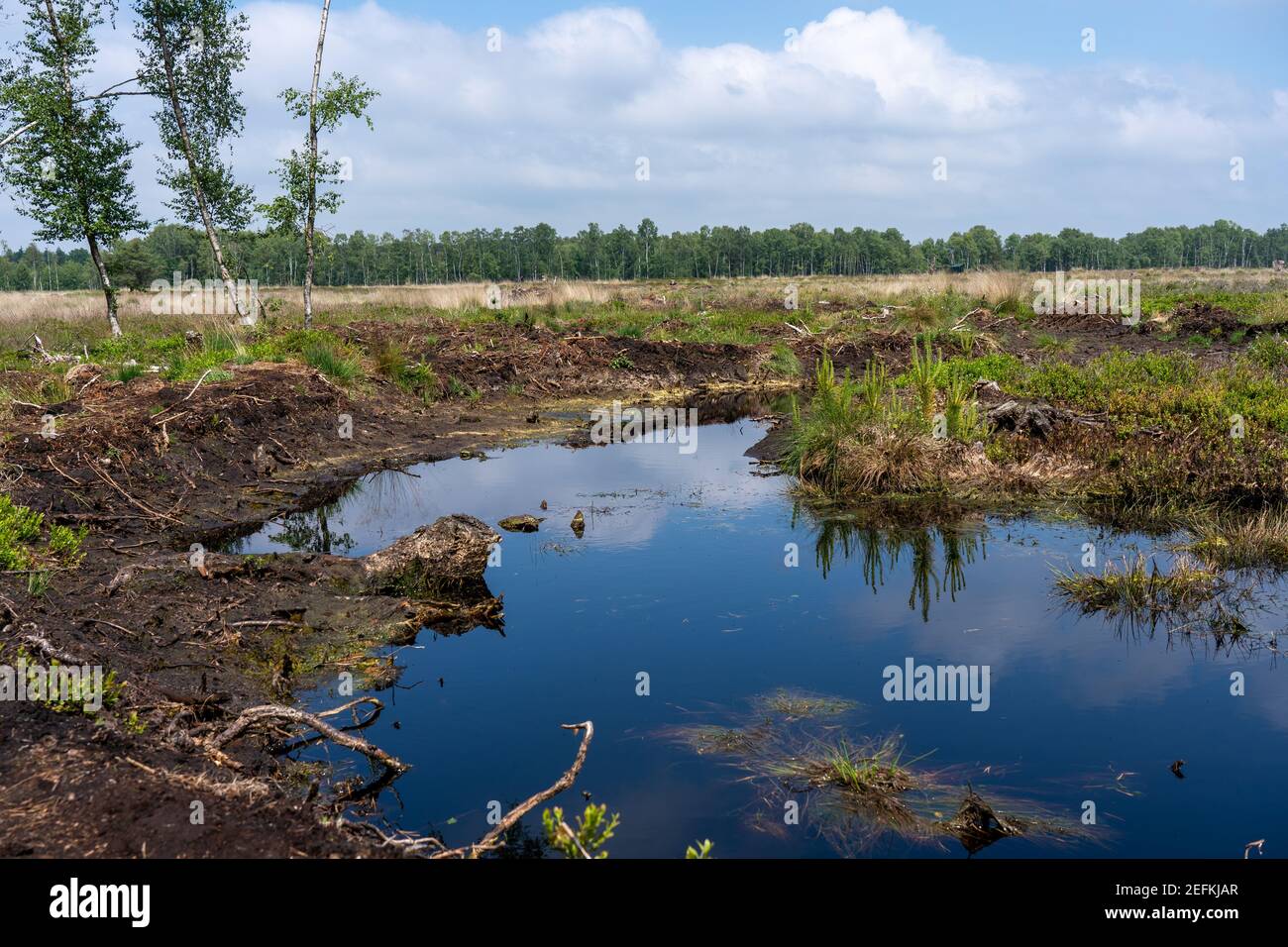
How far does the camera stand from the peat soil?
11.9 feet

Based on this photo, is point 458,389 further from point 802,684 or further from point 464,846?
point 464,846

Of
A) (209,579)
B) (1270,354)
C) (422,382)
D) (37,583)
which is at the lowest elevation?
(209,579)

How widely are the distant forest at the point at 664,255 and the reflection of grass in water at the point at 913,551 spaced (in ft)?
303

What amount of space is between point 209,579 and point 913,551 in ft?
21.2

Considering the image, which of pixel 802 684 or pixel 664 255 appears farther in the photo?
pixel 664 255

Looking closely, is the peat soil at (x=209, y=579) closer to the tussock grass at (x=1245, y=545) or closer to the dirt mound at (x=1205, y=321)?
the dirt mound at (x=1205, y=321)

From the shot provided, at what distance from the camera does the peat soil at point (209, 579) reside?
3633mm

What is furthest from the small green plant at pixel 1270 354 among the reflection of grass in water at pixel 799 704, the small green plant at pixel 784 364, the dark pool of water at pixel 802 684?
the reflection of grass in water at pixel 799 704

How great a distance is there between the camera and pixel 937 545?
8828 mm

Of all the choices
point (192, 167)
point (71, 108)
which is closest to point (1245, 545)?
point (192, 167)

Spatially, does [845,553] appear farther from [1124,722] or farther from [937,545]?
[1124,722]

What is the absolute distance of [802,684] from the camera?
5859 mm

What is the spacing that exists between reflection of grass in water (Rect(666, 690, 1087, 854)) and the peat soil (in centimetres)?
112

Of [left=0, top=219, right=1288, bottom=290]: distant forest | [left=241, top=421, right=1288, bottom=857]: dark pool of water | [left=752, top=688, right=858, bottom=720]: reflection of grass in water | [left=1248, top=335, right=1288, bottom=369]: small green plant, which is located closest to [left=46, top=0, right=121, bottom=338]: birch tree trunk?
[left=241, top=421, right=1288, bottom=857]: dark pool of water
